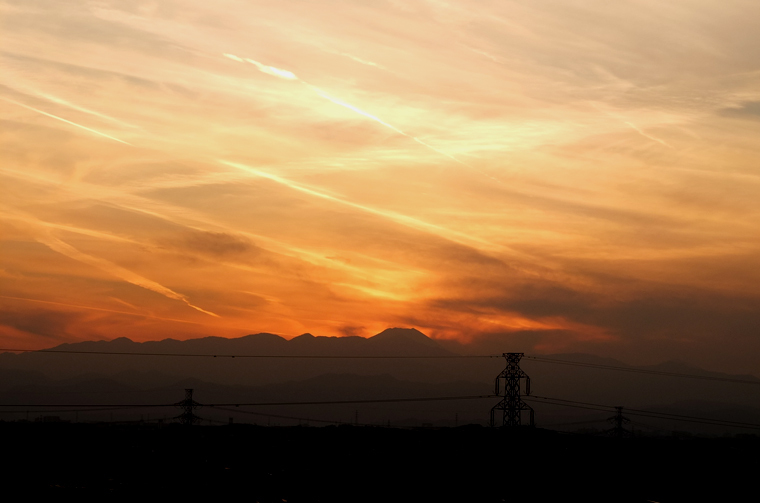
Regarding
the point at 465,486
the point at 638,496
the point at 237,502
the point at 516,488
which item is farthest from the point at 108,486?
the point at 638,496

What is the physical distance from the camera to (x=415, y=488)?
Answer: 12119 cm

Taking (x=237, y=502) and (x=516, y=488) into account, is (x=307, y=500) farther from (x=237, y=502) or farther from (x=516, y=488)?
(x=516, y=488)

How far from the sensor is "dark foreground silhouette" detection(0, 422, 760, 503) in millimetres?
114000

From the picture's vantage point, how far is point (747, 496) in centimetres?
12069

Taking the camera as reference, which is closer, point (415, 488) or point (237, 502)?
point (237, 502)

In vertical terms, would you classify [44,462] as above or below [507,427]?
below

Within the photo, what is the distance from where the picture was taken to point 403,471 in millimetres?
146125

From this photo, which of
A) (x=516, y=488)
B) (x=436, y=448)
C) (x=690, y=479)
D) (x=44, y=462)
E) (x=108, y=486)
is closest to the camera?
(x=108, y=486)

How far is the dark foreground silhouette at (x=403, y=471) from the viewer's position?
11400cm

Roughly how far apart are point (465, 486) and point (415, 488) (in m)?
10.6

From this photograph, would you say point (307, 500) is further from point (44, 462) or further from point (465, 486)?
point (44, 462)

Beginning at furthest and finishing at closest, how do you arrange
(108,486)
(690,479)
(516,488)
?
(690,479), (516,488), (108,486)

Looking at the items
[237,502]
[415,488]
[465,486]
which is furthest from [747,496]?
[237,502]

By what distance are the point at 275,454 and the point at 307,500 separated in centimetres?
8316
